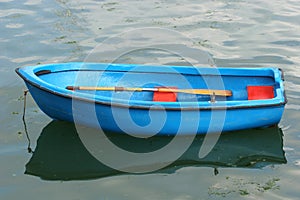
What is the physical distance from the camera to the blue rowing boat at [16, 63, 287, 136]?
6.41 meters

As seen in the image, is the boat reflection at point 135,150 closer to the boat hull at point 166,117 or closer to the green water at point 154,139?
the green water at point 154,139

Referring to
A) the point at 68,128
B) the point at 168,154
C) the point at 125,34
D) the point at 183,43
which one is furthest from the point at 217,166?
→ the point at 125,34

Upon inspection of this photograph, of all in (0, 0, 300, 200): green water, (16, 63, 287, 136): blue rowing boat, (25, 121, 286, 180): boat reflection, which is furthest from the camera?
(16, 63, 287, 136): blue rowing boat

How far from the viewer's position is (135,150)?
665cm

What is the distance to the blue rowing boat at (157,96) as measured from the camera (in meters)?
6.41

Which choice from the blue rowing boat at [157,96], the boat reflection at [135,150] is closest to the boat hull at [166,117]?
the blue rowing boat at [157,96]

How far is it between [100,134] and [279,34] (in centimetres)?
544

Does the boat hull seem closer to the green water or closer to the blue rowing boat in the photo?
the blue rowing boat

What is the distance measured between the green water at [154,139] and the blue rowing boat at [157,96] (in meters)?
0.31

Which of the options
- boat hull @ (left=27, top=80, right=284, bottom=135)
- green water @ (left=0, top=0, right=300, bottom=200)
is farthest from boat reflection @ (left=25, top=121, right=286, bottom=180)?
boat hull @ (left=27, top=80, right=284, bottom=135)

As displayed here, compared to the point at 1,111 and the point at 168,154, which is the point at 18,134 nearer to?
the point at 1,111

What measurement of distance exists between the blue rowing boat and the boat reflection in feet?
0.52

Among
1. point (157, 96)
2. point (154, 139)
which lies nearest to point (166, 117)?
point (154, 139)

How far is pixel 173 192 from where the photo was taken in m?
5.75
